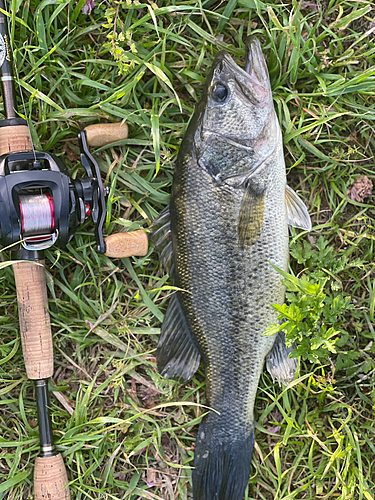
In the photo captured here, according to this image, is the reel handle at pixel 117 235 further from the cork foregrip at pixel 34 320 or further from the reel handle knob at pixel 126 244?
the cork foregrip at pixel 34 320

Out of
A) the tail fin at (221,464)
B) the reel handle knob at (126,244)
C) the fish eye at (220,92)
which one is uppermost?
the fish eye at (220,92)

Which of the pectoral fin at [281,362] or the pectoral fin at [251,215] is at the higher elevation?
the pectoral fin at [251,215]

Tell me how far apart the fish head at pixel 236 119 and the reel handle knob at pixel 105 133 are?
0.44m

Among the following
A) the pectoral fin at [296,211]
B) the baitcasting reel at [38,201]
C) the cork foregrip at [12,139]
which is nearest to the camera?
the baitcasting reel at [38,201]

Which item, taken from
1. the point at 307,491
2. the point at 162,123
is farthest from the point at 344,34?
the point at 307,491

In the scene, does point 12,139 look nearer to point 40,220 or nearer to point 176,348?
point 40,220

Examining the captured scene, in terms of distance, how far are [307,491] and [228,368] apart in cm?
90

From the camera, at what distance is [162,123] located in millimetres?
2354

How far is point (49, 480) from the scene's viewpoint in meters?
2.21

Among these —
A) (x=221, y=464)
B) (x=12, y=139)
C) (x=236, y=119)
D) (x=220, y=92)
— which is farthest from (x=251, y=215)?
(x=221, y=464)

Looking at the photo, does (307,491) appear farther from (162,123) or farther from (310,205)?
(162,123)

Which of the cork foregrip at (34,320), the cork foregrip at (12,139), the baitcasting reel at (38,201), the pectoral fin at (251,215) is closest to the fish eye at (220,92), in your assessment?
the pectoral fin at (251,215)

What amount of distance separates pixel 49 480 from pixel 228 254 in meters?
1.49

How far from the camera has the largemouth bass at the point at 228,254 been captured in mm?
2066
